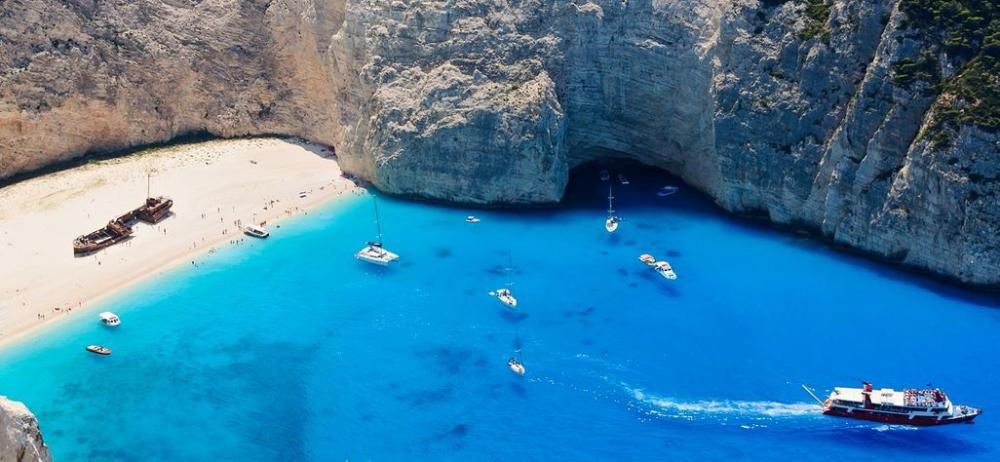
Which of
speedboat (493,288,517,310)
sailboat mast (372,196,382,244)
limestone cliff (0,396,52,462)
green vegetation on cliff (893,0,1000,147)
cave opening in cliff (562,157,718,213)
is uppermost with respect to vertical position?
green vegetation on cliff (893,0,1000,147)

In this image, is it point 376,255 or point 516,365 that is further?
point 376,255

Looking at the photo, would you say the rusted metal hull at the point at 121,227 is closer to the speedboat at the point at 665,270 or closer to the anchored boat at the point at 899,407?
the speedboat at the point at 665,270

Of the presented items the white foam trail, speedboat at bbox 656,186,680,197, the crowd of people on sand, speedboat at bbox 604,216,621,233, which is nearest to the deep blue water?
the white foam trail

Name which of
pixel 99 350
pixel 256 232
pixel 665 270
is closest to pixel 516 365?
pixel 665 270

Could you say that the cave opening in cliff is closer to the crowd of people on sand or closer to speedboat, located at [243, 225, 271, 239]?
the crowd of people on sand

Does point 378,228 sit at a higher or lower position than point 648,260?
higher

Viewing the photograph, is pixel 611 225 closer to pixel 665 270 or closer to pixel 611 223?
pixel 611 223

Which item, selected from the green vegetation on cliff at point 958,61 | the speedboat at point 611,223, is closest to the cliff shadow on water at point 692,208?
the speedboat at point 611,223
